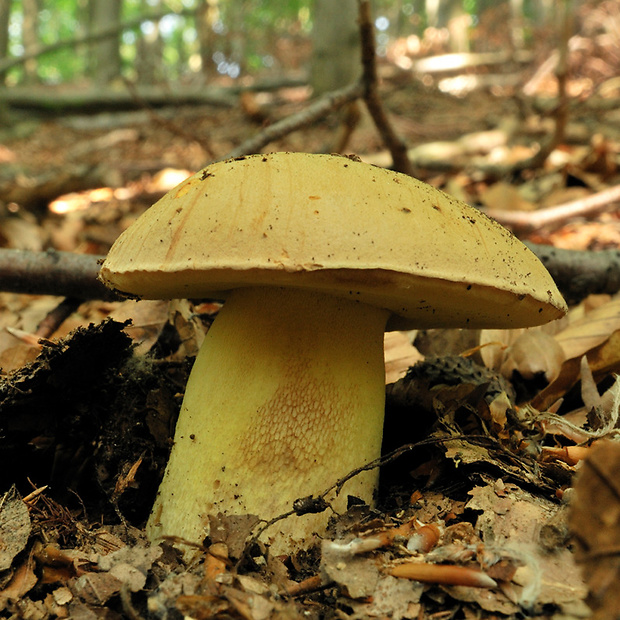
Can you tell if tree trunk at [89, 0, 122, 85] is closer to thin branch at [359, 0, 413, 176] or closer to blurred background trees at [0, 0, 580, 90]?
blurred background trees at [0, 0, 580, 90]

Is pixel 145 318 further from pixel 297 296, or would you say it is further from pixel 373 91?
pixel 373 91

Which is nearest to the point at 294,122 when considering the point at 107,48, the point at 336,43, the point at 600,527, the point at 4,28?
the point at 600,527

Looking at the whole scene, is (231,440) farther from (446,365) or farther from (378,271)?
(446,365)

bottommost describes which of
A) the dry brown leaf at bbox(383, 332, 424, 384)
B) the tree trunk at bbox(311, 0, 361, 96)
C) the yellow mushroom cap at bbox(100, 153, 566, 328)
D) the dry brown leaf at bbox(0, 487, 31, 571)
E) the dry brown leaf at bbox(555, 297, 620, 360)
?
the dry brown leaf at bbox(383, 332, 424, 384)

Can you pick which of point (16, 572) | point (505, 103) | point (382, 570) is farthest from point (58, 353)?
point (505, 103)

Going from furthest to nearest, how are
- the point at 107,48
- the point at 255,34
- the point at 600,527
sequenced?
the point at 255,34, the point at 107,48, the point at 600,527

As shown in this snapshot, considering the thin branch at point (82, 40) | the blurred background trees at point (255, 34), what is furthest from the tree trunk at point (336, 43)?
the thin branch at point (82, 40)

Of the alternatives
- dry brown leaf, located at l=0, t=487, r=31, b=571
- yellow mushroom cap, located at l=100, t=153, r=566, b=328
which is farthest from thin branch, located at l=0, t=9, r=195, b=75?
dry brown leaf, located at l=0, t=487, r=31, b=571
